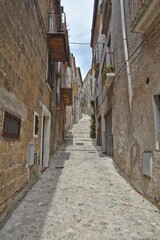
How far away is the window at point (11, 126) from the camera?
2613 millimetres

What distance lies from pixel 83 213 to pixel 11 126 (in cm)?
195

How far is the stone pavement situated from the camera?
2.27 m

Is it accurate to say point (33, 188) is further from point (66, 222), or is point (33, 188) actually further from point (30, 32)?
point (30, 32)

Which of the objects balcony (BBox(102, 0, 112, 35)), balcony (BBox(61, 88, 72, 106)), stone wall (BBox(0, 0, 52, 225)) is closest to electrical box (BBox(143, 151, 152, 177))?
stone wall (BBox(0, 0, 52, 225))

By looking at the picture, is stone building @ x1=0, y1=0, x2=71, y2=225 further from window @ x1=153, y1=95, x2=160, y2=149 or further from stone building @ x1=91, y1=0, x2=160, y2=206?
window @ x1=153, y1=95, x2=160, y2=149

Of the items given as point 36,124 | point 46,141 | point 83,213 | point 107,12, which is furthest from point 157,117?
point 107,12

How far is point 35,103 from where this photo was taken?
4527mm

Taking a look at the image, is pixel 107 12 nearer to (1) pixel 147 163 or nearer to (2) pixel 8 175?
(1) pixel 147 163

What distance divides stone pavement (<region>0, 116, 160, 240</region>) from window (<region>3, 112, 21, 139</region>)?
136 centimetres

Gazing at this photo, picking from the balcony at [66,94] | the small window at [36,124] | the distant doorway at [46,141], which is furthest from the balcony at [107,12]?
the small window at [36,124]

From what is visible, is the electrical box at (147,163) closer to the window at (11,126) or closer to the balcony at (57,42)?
the window at (11,126)

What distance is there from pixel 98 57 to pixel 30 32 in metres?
7.33

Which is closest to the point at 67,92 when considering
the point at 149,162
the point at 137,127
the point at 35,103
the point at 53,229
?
the point at 35,103

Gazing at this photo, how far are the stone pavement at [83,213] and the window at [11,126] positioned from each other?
136cm
